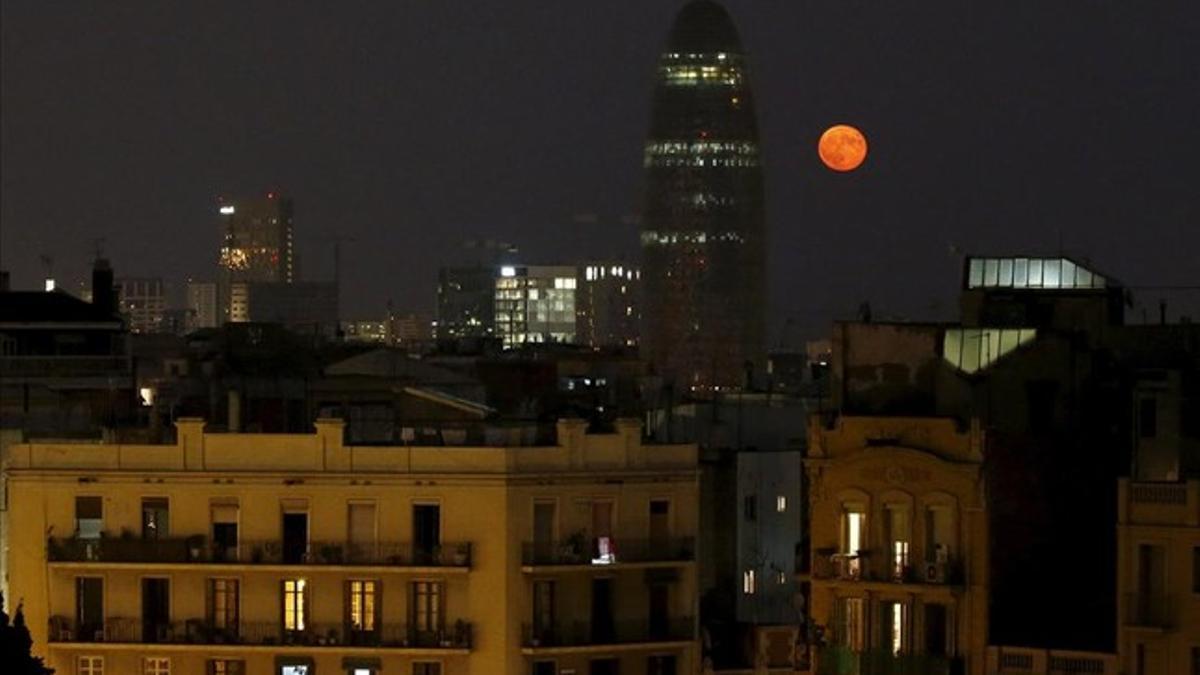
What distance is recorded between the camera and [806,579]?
6831 cm

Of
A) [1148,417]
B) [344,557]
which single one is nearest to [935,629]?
[1148,417]

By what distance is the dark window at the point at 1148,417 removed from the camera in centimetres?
6450

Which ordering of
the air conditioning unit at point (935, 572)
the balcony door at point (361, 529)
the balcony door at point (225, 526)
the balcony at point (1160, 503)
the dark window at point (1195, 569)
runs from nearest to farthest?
the balcony at point (1160, 503) → the dark window at point (1195, 569) → the air conditioning unit at point (935, 572) → the balcony door at point (361, 529) → the balcony door at point (225, 526)

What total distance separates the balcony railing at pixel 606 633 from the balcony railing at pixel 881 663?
8.82 meters

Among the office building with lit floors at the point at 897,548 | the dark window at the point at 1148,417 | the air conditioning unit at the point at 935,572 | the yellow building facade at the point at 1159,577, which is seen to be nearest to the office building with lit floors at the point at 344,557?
the office building with lit floors at the point at 897,548

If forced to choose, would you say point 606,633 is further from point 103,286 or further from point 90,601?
point 103,286

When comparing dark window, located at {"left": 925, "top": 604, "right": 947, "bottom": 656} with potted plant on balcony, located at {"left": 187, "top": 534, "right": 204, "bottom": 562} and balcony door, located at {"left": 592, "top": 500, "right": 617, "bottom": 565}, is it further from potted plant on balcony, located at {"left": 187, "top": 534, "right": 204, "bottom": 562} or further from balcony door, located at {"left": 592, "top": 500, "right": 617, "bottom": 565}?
potted plant on balcony, located at {"left": 187, "top": 534, "right": 204, "bottom": 562}

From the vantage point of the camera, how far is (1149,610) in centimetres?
6266

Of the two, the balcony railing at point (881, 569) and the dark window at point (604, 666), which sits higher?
the balcony railing at point (881, 569)

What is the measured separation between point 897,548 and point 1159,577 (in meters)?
4.66

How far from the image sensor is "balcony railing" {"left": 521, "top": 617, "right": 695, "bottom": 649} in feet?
242

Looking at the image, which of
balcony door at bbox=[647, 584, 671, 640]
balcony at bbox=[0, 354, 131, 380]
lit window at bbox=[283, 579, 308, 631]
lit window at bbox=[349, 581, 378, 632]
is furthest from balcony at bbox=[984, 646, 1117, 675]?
balcony at bbox=[0, 354, 131, 380]

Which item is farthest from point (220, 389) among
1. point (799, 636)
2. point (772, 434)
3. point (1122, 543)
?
point (1122, 543)

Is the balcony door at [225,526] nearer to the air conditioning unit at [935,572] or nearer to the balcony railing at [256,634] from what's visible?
the balcony railing at [256,634]
